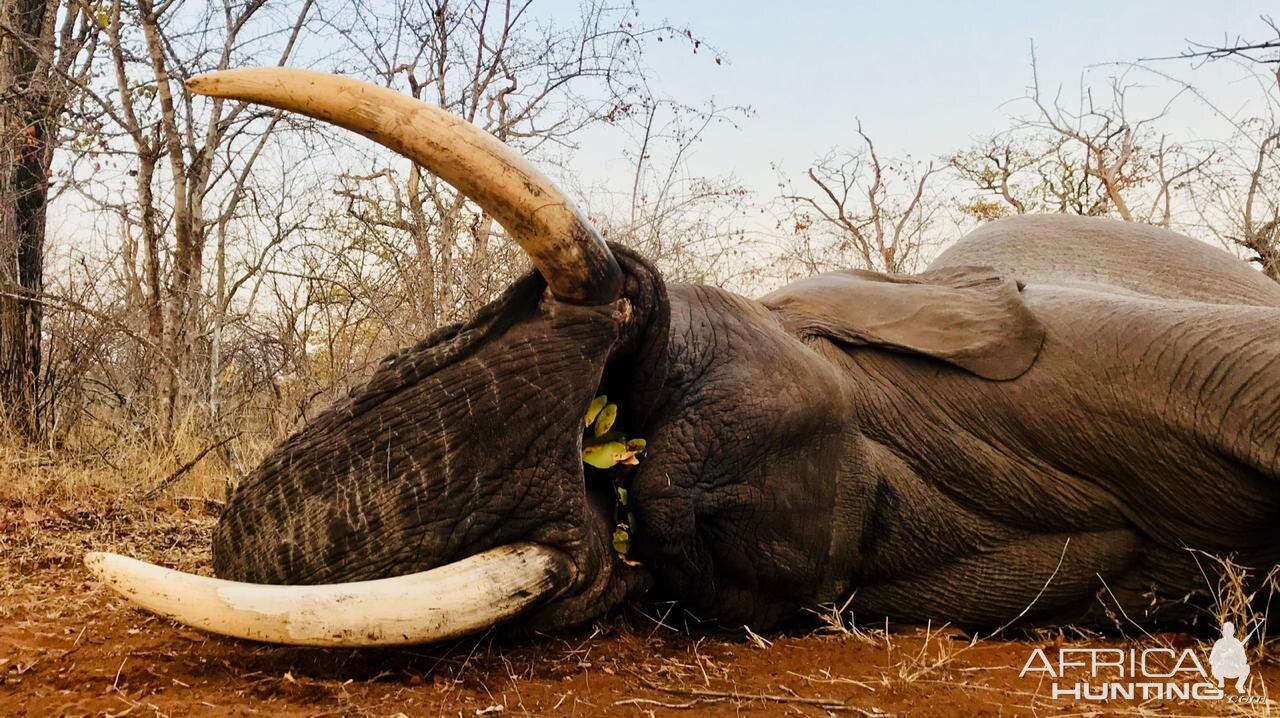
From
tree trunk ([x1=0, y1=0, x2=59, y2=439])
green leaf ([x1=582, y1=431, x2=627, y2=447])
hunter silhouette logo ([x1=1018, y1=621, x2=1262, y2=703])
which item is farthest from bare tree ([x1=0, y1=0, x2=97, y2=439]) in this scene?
hunter silhouette logo ([x1=1018, y1=621, x2=1262, y2=703])

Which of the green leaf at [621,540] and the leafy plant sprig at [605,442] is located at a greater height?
the leafy plant sprig at [605,442]

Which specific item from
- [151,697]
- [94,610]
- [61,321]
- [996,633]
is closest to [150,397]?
[61,321]

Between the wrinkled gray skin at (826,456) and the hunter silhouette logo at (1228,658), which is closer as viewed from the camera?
the wrinkled gray skin at (826,456)

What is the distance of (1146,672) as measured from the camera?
2846 mm

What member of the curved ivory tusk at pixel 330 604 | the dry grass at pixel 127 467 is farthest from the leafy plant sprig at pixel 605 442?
the dry grass at pixel 127 467

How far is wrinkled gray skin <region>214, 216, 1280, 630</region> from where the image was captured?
8.18 feet

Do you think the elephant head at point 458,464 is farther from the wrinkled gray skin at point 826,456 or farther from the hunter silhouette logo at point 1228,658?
the hunter silhouette logo at point 1228,658

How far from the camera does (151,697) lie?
2287 mm

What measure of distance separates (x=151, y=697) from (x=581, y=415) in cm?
106

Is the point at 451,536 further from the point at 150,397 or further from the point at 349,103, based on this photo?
Result: the point at 150,397

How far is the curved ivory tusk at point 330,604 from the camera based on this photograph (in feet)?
7.35

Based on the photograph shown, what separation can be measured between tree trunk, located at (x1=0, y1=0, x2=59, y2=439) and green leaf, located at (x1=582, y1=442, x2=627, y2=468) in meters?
5.37

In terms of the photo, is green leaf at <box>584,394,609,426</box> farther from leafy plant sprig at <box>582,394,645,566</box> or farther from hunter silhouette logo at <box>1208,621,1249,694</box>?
hunter silhouette logo at <box>1208,621,1249,694</box>

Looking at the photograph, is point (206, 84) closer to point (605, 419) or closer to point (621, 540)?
point (605, 419)
